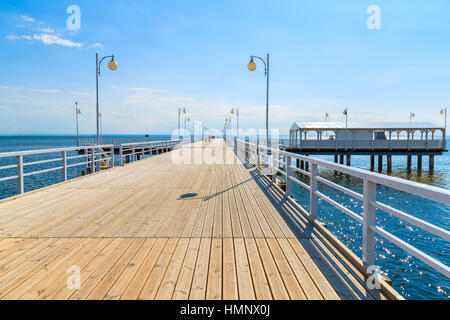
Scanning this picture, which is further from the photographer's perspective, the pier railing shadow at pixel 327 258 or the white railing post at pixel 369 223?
the white railing post at pixel 369 223

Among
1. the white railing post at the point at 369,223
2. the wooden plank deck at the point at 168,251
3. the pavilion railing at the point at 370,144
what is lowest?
the wooden plank deck at the point at 168,251

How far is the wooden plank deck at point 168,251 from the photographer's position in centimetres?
259

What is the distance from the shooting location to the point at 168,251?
11.3 ft

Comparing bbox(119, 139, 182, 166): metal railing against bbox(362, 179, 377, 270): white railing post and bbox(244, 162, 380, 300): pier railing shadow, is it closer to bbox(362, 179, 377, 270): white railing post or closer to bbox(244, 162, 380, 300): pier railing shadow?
bbox(244, 162, 380, 300): pier railing shadow

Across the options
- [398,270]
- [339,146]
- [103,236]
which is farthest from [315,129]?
[103,236]

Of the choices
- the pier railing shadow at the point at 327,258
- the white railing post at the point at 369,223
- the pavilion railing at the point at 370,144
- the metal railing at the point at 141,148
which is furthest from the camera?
the pavilion railing at the point at 370,144

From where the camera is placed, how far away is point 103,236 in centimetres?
397

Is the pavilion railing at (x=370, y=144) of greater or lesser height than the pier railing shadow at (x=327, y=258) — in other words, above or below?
above

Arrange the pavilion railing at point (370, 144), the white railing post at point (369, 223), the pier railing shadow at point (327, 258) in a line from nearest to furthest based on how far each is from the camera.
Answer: the pier railing shadow at point (327, 258)
the white railing post at point (369, 223)
the pavilion railing at point (370, 144)

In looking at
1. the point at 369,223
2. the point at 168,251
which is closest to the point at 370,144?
the point at 369,223

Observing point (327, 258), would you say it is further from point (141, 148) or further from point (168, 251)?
point (141, 148)

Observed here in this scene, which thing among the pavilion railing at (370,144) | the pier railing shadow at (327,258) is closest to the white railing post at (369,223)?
the pier railing shadow at (327,258)

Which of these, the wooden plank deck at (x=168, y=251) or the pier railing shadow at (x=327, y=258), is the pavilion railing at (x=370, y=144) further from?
the pier railing shadow at (x=327, y=258)
